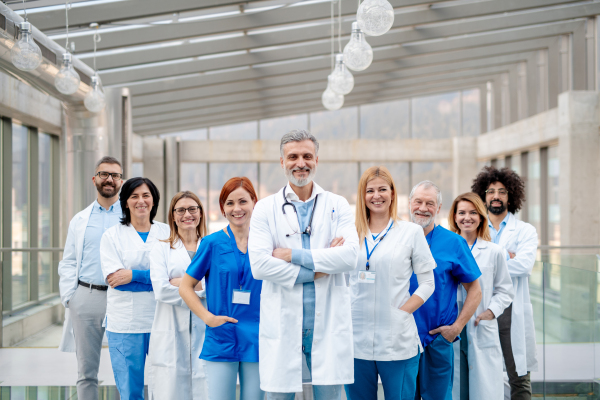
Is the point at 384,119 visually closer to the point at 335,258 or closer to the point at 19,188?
the point at 19,188

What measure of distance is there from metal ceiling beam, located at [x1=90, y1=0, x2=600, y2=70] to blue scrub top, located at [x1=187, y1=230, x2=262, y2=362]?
705 cm

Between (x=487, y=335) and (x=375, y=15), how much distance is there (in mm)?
2549

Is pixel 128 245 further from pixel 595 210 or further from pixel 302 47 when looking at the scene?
pixel 595 210

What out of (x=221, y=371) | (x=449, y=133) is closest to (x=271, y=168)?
Result: (x=449, y=133)

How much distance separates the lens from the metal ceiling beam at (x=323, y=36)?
29.8 ft

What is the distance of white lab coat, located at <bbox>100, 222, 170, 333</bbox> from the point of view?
3.43 m

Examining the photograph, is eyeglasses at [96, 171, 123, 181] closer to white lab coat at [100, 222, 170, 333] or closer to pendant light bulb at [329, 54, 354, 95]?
Result: white lab coat at [100, 222, 170, 333]

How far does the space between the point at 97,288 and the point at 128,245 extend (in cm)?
48

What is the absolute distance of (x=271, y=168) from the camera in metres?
17.3

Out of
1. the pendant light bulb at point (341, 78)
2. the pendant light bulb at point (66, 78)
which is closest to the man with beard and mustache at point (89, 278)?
the pendant light bulb at point (66, 78)

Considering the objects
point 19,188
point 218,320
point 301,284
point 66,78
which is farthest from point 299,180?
point 19,188

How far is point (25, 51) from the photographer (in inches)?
181

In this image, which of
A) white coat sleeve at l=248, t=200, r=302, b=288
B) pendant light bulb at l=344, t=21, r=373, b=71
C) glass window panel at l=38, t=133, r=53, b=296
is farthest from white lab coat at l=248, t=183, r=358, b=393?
glass window panel at l=38, t=133, r=53, b=296

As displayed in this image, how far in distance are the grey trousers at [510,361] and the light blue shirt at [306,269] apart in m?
1.96
